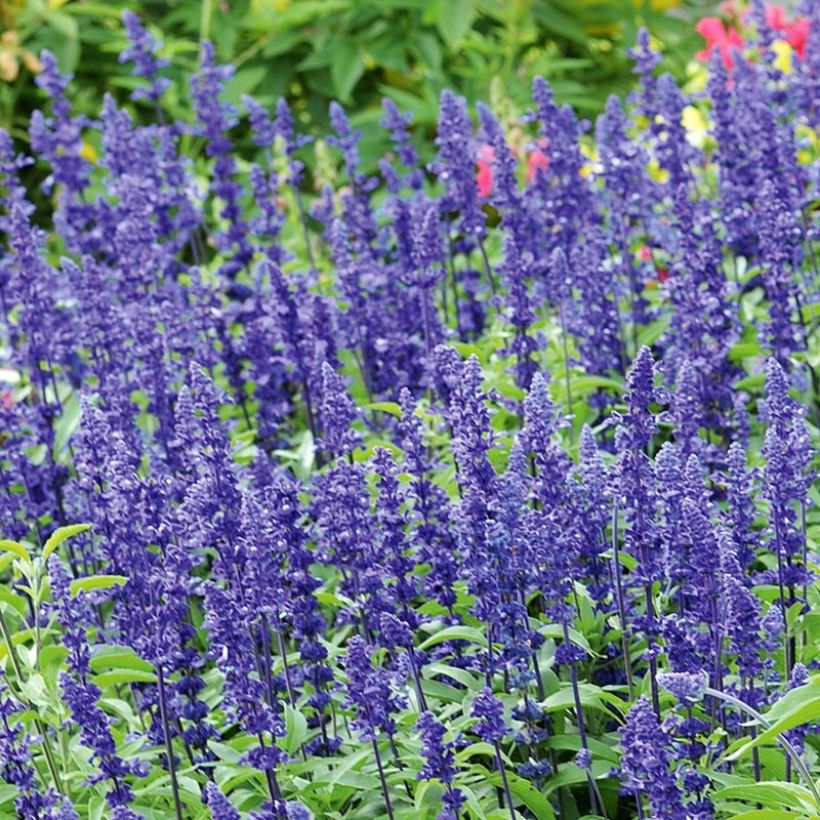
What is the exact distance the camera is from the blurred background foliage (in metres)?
10.4

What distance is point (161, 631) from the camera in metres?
3.72

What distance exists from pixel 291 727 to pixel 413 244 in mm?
2460

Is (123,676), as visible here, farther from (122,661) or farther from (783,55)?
(783,55)

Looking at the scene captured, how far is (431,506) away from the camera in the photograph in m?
4.11

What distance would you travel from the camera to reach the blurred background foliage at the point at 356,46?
10430mm

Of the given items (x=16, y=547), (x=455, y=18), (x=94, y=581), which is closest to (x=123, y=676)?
(x=94, y=581)

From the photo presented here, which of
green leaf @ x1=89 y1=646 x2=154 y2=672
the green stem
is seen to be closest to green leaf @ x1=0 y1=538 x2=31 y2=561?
the green stem

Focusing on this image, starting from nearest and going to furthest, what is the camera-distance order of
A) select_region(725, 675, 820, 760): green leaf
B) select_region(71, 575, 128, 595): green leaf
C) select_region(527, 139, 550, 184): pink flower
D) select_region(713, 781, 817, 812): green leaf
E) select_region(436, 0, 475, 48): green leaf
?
select_region(725, 675, 820, 760): green leaf → select_region(713, 781, 817, 812): green leaf → select_region(71, 575, 128, 595): green leaf → select_region(527, 139, 550, 184): pink flower → select_region(436, 0, 475, 48): green leaf

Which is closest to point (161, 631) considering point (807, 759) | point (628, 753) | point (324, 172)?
point (628, 753)

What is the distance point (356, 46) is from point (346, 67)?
0.33 m

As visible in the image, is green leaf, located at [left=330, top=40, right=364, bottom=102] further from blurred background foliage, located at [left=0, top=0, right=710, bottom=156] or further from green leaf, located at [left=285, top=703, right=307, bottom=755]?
green leaf, located at [left=285, top=703, right=307, bottom=755]

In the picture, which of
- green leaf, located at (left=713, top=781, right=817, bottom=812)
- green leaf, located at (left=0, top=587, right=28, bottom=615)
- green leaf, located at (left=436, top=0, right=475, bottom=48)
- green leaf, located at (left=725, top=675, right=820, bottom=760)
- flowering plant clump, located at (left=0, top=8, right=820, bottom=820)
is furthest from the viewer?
green leaf, located at (left=436, top=0, right=475, bottom=48)

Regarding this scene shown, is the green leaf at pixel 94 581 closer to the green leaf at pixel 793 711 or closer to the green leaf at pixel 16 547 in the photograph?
the green leaf at pixel 16 547

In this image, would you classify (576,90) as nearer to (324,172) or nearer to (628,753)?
(324,172)
